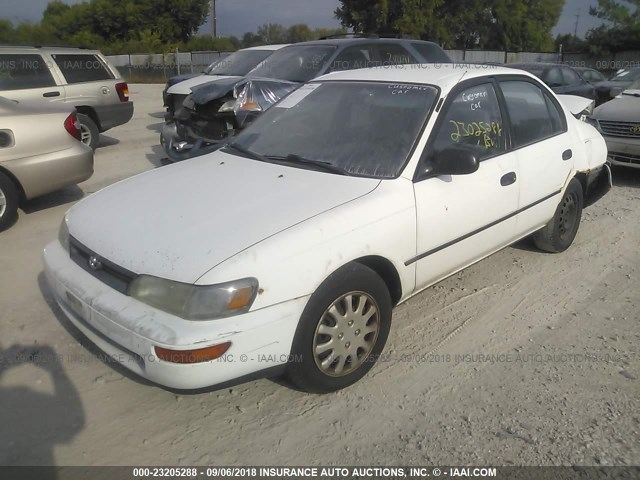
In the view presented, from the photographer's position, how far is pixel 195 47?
49.2 metres

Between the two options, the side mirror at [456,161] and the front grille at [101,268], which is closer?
the front grille at [101,268]

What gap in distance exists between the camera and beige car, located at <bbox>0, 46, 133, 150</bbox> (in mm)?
7728

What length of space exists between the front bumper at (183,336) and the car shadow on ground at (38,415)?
0.43 metres

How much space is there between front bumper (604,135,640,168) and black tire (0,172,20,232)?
23.5 ft

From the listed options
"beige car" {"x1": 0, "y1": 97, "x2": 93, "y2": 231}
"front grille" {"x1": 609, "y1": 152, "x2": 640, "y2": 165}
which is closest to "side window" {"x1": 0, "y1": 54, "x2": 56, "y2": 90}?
"beige car" {"x1": 0, "y1": 97, "x2": 93, "y2": 231}

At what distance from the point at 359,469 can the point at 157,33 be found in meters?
55.0

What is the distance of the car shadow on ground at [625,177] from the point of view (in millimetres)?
7324

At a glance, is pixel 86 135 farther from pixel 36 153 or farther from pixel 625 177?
pixel 625 177

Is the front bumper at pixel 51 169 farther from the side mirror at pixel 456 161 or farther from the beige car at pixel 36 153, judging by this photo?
the side mirror at pixel 456 161

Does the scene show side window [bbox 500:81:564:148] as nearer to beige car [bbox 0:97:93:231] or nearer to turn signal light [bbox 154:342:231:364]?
turn signal light [bbox 154:342:231:364]

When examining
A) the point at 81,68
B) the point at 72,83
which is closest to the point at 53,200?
the point at 72,83

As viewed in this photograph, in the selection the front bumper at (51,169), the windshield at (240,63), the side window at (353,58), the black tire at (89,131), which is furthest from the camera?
the windshield at (240,63)

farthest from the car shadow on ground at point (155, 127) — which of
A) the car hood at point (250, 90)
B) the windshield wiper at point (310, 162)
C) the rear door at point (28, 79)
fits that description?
the windshield wiper at point (310, 162)

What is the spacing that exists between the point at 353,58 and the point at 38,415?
6.70 m
